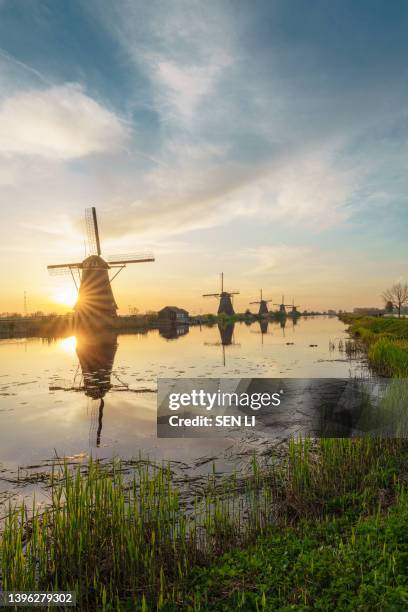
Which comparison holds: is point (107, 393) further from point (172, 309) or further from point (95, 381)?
point (172, 309)

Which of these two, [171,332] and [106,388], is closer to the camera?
[106,388]

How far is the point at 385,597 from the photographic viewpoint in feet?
13.1

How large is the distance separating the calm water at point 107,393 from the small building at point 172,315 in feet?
171

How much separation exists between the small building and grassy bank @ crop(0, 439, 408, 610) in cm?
8058

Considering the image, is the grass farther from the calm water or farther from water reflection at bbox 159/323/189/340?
water reflection at bbox 159/323/189/340

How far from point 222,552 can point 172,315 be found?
272ft

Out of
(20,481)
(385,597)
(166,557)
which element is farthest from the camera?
(20,481)

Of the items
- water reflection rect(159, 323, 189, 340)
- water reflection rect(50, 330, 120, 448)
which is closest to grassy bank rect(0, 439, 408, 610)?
water reflection rect(50, 330, 120, 448)

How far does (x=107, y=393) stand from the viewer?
1717 cm

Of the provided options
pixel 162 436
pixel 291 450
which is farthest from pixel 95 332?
pixel 291 450

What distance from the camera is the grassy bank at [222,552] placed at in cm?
435

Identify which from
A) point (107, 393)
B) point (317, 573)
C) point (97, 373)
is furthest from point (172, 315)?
point (317, 573)

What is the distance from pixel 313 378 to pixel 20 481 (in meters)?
14.4

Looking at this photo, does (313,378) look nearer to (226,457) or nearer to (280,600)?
(226,457)
